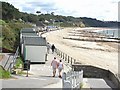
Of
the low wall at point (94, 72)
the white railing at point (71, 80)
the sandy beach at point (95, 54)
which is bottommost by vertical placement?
the sandy beach at point (95, 54)

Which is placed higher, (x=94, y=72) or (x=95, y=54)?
(x=94, y=72)

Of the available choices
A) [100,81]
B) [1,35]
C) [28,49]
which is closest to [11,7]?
[1,35]

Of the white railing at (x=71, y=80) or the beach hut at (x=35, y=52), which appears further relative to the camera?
the beach hut at (x=35, y=52)

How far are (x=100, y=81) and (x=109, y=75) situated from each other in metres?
1.57

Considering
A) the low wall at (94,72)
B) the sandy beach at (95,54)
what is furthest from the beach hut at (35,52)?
the sandy beach at (95,54)

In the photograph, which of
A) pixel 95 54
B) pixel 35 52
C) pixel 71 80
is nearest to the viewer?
pixel 71 80

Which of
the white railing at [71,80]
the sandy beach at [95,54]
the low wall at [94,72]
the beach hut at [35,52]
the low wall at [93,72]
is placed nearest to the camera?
the white railing at [71,80]

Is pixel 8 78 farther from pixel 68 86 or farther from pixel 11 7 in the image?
pixel 11 7

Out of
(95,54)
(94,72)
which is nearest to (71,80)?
(94,72)

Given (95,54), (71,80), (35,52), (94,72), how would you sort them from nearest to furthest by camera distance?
(71,80)
(94,72)
(35,52)
(95,54)

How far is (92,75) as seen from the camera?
56.1 ft

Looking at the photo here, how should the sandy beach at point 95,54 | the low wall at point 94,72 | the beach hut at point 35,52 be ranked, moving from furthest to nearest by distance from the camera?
the sandy beach at point 95,54 < the beach hut at point 35,52 < the low wall at point 94,72

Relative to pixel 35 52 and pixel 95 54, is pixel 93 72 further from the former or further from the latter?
pixel 95 54

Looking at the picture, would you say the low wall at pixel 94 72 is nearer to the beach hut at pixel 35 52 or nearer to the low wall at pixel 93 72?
the low wall at pixel 93 72
